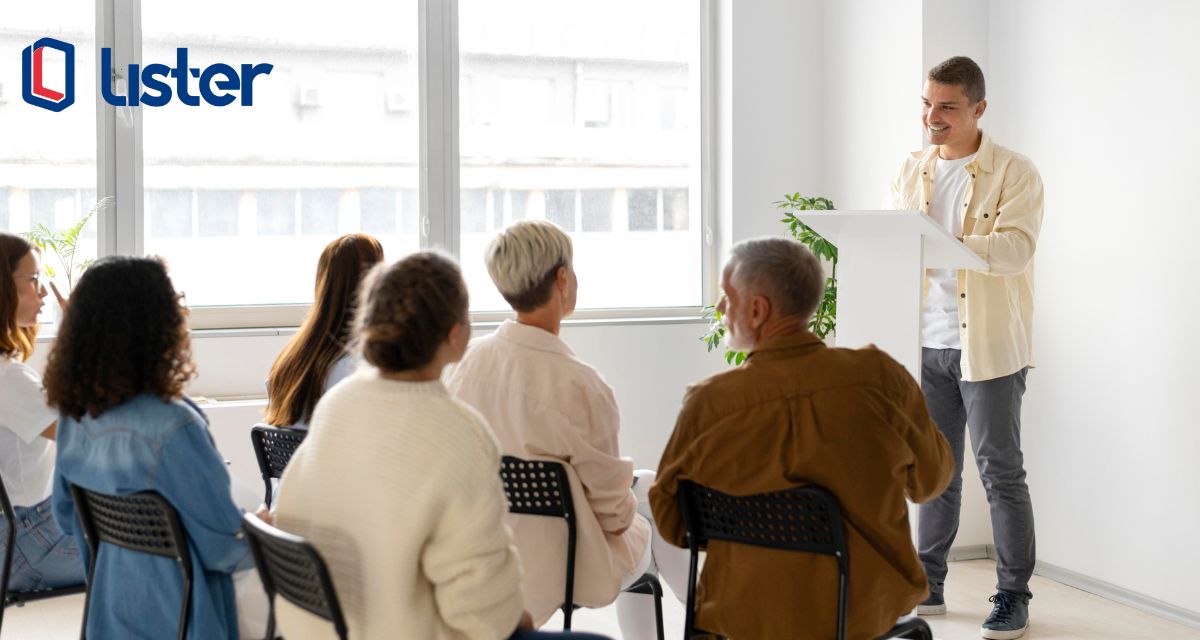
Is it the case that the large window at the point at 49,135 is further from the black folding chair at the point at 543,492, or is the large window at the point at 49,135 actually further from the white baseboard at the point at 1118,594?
the white baseboard at the point at 1118,594

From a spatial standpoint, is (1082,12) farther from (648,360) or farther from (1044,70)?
(648,360)

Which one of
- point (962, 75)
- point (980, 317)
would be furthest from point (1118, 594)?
point (962, 75)

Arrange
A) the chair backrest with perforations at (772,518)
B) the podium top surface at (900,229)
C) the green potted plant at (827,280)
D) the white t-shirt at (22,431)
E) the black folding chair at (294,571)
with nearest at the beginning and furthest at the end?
the black folding chair at (294,571)
the chair backrest with perforations at (772,518)
the white t-shirt at (22,431)
the podium top surface at (900,229)
the green potted plant at (827,280)

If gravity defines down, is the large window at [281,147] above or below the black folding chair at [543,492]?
above

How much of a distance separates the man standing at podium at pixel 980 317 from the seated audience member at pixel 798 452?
1400 millimetres

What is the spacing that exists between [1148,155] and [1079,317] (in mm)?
621

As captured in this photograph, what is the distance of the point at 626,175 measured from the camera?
5426 millimetres

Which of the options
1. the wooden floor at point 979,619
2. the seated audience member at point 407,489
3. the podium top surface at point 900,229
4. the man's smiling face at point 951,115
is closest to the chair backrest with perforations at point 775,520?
the seated audience member at point 407,489

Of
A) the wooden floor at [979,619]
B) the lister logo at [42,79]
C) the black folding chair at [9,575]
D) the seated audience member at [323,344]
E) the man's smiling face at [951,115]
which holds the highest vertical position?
the lister logo at [42,79]

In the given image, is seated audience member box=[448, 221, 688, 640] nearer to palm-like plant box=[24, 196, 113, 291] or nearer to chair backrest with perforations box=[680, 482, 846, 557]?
chair backrest with perforations box=[680, 482, 846, 557]

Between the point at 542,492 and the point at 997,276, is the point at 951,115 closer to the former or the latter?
the point at 997,276

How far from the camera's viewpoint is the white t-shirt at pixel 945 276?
11.8 ft

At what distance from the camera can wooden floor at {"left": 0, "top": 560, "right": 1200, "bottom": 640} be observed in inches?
143

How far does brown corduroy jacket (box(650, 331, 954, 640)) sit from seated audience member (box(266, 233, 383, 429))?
1008mm
